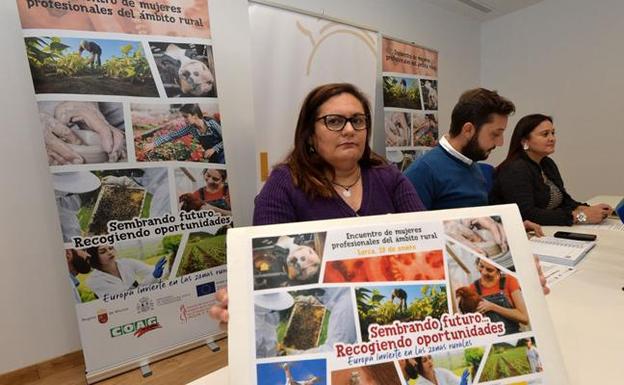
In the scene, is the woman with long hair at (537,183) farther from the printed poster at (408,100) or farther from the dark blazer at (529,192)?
the printed poster at (408,100)

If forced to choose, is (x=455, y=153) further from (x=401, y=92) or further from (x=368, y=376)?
(x=401, y=92)

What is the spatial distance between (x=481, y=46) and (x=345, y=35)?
261 cm

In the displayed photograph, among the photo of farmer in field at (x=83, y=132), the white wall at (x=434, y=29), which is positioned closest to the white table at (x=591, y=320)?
the photo of farmer in field at (x=83, y=132)

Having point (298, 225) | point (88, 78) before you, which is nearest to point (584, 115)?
point (298, 225)

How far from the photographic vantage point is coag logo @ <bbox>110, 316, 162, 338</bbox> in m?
1.70

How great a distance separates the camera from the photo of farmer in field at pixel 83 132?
150 centimetres

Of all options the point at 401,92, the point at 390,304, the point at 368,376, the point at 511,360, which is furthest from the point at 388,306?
the point at 401,92

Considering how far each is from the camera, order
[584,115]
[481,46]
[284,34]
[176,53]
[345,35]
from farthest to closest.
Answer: [481,46] < [584,115] < [345,35] < [284,34] < [176,53]

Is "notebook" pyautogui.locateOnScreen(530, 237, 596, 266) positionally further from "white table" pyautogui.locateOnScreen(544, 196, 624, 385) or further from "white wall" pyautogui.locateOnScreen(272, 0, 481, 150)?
"white wall" pyautogui.locateOnScreen(272, 0, 481, 150)

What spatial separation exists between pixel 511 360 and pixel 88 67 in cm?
193

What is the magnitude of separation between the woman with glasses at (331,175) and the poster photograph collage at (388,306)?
47 cm

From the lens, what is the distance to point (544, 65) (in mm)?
3564

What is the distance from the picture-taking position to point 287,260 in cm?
55

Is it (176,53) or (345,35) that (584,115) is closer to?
(345,35)
